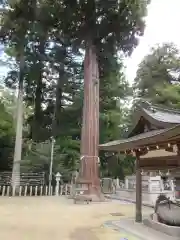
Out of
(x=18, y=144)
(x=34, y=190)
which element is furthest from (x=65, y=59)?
(x=34, y=190)

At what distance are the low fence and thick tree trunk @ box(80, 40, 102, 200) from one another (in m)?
2.29

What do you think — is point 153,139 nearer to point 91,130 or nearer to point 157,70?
point 91,130

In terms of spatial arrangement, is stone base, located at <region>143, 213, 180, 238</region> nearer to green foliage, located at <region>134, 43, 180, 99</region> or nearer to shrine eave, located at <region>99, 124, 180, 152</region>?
shrine eave, located at <region>99, 124, 180, 152</region>

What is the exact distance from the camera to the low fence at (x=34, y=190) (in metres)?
14.0

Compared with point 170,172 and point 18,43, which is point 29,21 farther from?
point 170,172

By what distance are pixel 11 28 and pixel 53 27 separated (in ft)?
7.89

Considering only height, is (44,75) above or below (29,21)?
below

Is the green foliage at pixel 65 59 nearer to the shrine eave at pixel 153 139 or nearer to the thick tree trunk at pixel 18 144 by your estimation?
the thick tree trunk at pixel 18 144

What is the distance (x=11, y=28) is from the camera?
15195 millimetres

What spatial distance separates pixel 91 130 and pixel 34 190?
4721mm

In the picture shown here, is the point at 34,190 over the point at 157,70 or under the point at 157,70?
under

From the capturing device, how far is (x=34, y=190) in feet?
47.3

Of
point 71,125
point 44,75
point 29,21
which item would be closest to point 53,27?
point 29,21

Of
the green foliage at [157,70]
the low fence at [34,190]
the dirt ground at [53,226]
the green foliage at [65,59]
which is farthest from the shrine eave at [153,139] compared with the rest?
the green foliage at [157,70]
